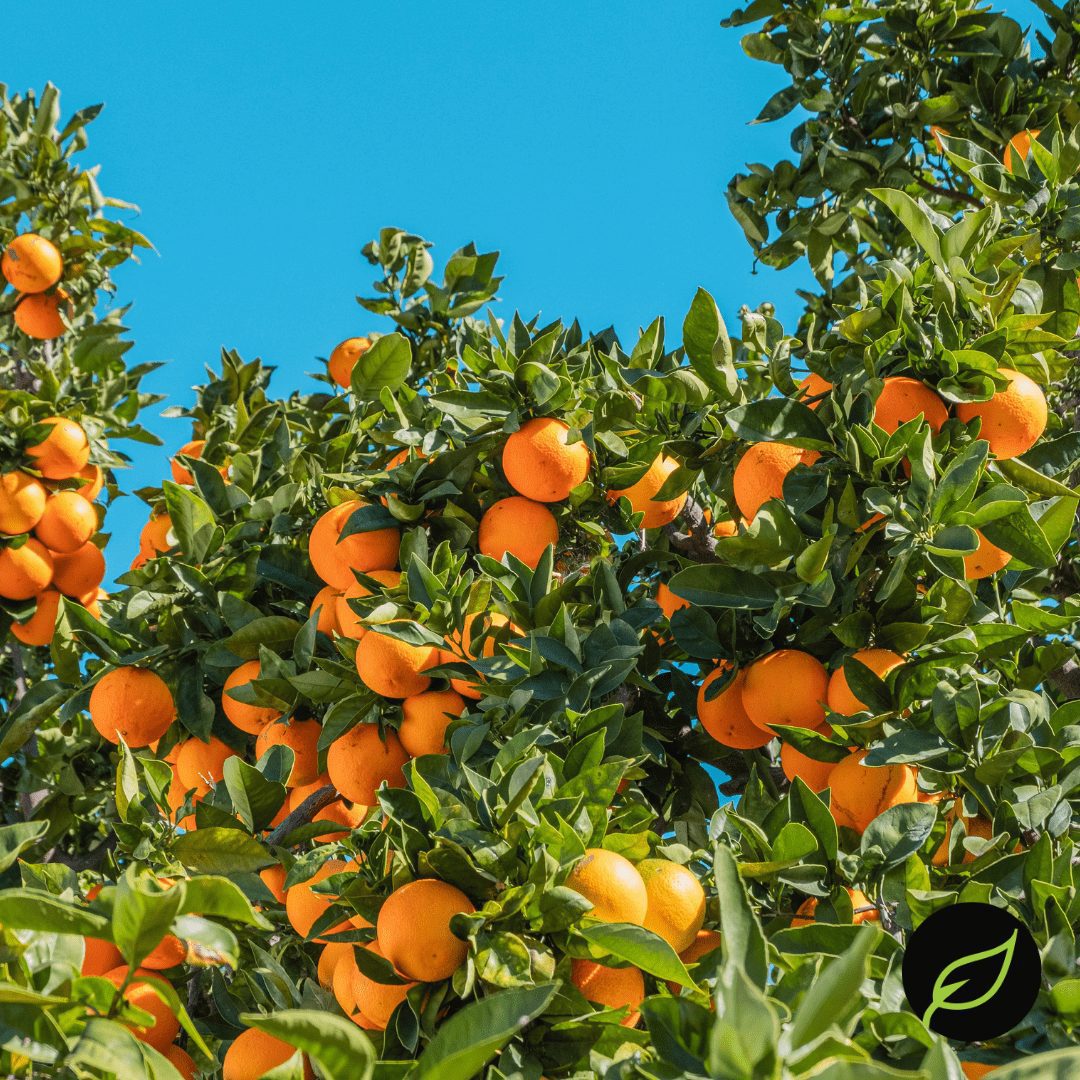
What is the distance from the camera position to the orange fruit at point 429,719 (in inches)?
77.5

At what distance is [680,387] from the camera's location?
2.08 m

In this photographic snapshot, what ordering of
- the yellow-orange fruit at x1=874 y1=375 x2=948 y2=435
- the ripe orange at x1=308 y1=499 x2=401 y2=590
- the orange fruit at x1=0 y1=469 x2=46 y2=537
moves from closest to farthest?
the yellow-orange fruit at x1=874 y1=375 x2=948 y2=435 → the ripe orange at x1=308 y1=499 x2=401 y2=590 → the orange fruit at x1=0 y1=469 x2=46 y2=537

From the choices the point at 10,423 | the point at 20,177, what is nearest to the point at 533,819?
the point at 10,423

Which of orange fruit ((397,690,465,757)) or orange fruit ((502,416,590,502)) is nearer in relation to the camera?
orange fruit ((397,690,465,757))

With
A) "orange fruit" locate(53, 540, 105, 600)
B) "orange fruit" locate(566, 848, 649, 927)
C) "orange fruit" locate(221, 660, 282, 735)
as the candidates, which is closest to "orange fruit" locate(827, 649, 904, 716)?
"orange fruit" locate(566, 848, 649, 927)

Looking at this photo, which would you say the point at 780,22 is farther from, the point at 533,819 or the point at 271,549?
the point at 533,819

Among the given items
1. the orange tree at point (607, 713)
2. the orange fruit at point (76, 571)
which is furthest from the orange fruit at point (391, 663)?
the orange fruit at point (76, 571)

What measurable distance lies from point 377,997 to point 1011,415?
1.28 m

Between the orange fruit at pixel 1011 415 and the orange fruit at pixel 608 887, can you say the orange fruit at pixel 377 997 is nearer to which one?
the orange fruit at pixel 608 887

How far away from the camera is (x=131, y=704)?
229 cm

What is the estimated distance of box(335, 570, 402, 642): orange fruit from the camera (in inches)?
82.4

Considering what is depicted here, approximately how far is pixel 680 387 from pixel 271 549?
38.9 inches

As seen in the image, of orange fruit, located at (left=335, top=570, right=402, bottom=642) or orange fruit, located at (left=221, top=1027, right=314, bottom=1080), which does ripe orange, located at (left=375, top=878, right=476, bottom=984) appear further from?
orange fruit, located at (left=335, top=570, right=402, bottom=642)

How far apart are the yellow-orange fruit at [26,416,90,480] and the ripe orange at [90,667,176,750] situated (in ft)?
3.72
